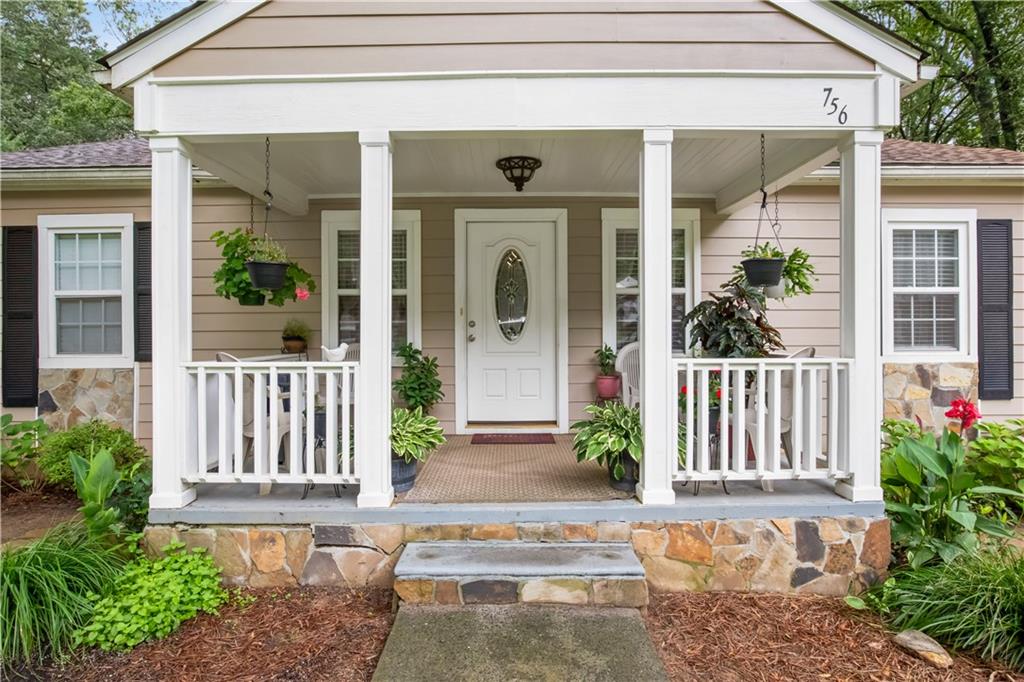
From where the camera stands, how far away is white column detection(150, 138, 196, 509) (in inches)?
110

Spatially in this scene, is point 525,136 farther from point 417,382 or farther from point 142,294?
point 142,294

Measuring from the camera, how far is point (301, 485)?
317cm

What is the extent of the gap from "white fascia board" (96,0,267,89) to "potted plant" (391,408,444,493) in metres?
2.30

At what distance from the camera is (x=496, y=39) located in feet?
9.27

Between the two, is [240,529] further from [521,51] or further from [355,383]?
[521,51]

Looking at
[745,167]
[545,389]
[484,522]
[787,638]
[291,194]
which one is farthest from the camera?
[545,389]

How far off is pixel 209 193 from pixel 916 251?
6218 mm

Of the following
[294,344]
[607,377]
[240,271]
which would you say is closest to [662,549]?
[607,377]

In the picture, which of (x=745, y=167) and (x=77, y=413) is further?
(x=77, y=413)

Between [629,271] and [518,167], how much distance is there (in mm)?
1549

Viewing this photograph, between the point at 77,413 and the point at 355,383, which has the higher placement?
the point at 355,383

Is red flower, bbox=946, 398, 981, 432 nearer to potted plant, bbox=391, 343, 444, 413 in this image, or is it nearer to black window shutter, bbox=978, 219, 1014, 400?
black window shutter, bbox=978, 219, 1014, 400

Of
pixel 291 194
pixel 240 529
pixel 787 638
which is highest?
pixel 291 194

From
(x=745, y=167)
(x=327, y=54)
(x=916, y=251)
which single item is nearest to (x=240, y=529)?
(x=327, y=54)
